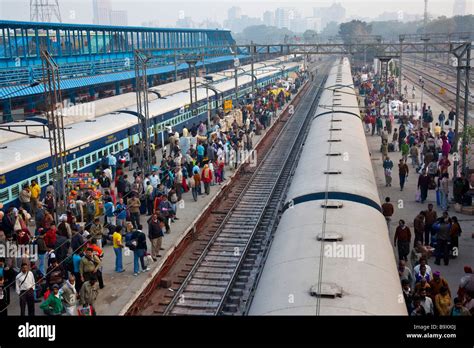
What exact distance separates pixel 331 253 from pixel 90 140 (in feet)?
52.6

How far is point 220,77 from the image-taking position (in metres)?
52.9

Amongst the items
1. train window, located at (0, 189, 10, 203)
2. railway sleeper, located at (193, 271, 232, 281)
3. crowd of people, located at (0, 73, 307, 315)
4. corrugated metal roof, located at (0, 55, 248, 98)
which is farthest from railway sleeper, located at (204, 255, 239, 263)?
corrugated metal roof, located at (0, 55, 248, 98)

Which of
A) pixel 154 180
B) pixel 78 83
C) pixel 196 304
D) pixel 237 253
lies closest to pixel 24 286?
pixel 196 304

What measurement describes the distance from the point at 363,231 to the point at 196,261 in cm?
657

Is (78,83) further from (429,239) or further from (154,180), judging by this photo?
(429,239)

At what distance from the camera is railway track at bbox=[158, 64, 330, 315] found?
12945 millimetres

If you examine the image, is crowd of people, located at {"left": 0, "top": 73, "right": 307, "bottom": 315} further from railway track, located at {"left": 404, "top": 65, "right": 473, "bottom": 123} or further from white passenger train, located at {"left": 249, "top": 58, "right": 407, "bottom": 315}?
railway track, located at {"left": 404, "top": 65, "right": 473, "bottom": 123}

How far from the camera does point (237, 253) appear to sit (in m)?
16.1

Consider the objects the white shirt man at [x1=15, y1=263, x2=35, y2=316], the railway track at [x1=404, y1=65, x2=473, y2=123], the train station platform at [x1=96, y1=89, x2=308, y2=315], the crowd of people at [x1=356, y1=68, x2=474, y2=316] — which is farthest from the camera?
the railway track at [x1=404, y1=65, x2=473, y2=123]

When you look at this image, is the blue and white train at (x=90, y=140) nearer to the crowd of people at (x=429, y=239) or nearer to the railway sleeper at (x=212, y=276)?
the railway sleeper at (x=212, y=276)

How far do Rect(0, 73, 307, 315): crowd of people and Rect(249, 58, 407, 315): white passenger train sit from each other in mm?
3860
